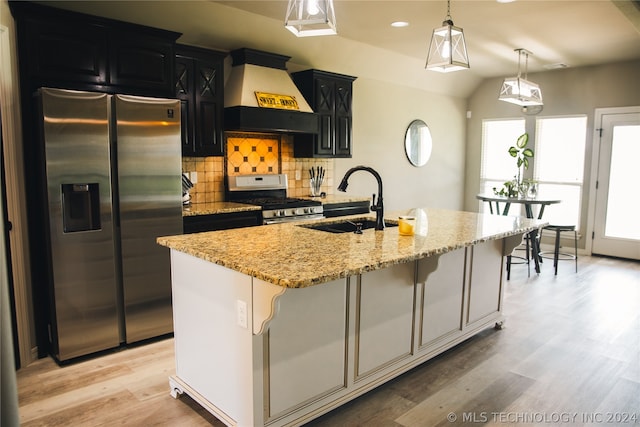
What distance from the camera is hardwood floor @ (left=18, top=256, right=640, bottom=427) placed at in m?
2.49

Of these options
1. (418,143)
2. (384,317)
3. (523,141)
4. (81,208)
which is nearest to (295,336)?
(384,317)

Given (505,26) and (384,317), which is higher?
(505,26)

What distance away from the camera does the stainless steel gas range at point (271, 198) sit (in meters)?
4.34

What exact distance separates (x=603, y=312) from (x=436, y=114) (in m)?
4.05

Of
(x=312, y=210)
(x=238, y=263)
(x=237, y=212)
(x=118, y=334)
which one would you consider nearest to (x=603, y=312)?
(x=312, y=210)

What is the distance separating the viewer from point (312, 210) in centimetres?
470

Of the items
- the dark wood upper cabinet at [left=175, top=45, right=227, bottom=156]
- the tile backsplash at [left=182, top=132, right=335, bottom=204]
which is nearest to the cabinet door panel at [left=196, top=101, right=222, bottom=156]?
the dark wood upper cabinet at [left=175, top=45, right=227, bottom=156]

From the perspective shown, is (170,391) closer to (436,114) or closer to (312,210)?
(312,210)

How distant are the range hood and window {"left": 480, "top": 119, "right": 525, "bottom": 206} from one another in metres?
4.05

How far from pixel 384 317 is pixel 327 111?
311cm

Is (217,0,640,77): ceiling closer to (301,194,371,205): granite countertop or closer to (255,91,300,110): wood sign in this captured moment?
(255,91,300,110): wood sign

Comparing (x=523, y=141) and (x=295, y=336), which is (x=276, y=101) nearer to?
(x=295, y=336)

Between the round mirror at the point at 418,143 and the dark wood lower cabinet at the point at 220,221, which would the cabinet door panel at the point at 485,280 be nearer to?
the dark wood lower cabinet at the point at 220,221

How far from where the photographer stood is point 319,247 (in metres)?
2.37
